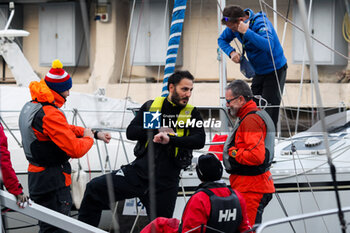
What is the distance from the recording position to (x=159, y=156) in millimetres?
2936

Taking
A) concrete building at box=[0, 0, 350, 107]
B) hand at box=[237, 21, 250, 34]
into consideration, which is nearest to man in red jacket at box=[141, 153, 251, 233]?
hand at box=[237, 21, 250, 34]

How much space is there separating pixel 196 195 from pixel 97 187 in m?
0.79

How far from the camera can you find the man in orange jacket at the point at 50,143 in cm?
282

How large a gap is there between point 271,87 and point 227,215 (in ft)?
4.98

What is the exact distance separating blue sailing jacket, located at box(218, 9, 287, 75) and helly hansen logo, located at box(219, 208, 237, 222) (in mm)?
1240

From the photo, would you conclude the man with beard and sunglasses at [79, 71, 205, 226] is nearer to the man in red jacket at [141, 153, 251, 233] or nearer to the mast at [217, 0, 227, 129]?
the man in red jacket at [141, 153, 251, 233]

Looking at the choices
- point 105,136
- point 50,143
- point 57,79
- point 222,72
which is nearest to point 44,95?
point 57,79

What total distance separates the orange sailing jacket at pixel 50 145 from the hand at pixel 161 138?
14.8 inches

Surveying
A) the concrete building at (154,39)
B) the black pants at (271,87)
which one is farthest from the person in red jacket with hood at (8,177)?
the black pants at (271,87)

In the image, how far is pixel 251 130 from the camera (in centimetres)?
288

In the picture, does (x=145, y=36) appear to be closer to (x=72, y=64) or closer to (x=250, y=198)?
(x=72, y=64)

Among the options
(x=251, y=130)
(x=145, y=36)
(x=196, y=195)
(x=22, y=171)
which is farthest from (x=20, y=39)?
(x=196, y=195)

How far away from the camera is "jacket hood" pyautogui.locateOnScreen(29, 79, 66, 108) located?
2.90 metres

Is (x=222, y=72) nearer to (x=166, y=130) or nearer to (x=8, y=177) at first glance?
(x=166, y=130)
